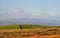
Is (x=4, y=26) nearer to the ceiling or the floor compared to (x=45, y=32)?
nearer to the ceiling

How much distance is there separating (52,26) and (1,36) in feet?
25.7

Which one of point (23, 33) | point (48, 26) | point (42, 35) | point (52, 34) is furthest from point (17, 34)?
point (48, 26)

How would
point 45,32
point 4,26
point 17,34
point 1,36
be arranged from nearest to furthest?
1. point 1,36
2. point 17,34
3. point 45,32
4. point 4,26

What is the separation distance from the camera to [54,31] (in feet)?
58.2

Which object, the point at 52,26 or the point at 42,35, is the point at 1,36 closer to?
the point at 42,35

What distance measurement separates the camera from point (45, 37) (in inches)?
604

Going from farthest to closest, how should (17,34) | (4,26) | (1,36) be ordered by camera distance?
(4,26)
(17,34)
(1,36)

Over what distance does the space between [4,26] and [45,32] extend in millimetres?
5734

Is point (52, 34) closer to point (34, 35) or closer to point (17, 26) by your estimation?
point (34, 35)

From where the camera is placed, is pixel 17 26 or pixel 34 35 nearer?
pixel 34 35

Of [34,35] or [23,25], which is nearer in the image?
[34,35]

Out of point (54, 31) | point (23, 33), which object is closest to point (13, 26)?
point (23, 33)

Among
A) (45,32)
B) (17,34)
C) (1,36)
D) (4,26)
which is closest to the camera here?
(1,36)

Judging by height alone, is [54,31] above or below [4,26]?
below
